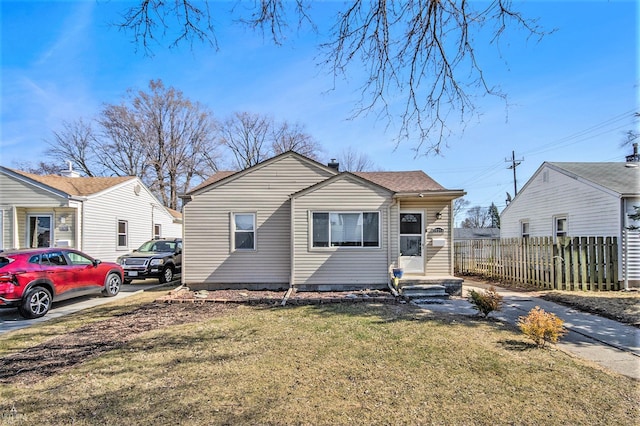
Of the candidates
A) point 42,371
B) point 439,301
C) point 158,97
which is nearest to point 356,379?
point 42,371

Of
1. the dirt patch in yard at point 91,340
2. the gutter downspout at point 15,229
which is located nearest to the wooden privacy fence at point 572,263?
the dirt patch in yard at point 91,340

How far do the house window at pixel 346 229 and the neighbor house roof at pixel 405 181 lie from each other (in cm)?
170

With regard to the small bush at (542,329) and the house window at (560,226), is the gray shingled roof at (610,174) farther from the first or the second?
the small bush at (542,329)

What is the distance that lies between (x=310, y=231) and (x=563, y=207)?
34.7 ft

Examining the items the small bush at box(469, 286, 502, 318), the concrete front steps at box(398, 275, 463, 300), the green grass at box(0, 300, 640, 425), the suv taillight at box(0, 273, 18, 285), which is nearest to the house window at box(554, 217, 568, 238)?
the concrete front steps at box(398, 275, 463, 300)

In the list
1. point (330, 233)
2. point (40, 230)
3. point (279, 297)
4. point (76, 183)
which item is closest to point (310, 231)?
point (330, 233)

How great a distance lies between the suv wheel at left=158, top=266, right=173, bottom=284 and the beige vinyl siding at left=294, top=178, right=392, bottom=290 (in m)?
6.06

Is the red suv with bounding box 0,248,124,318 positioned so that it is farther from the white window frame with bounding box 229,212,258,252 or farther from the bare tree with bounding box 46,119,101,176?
the bare tree with bounding box 46,119,101,176

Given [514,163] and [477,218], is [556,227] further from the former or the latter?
[477,218]

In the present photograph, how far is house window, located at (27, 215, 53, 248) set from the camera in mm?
13602

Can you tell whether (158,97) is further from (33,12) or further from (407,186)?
(33,12)

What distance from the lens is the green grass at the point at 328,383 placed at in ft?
10.6

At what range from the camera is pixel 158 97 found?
105ft

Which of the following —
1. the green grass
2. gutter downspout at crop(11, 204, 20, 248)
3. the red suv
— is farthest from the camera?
gutter downspout at crop(11, 204, 20, 248)
